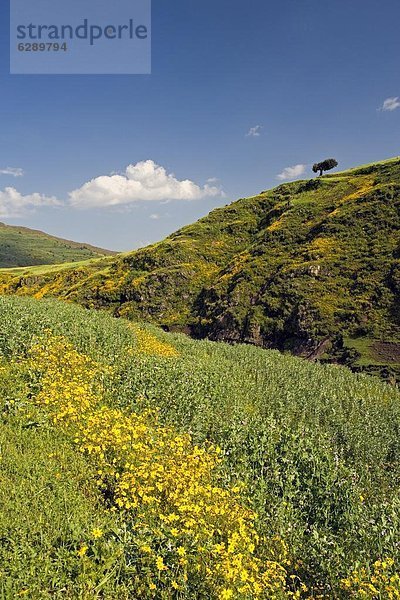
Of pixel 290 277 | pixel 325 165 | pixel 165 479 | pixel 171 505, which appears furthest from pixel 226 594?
pixel 325 165

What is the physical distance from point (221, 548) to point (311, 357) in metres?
49.2

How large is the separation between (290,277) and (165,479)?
60304 millimetres

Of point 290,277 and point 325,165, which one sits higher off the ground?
point 325,165

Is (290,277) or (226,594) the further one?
(290,277)

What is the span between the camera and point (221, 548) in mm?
6141

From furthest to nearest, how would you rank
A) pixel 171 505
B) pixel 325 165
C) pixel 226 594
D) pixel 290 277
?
pixel 325 165 → pixel 290 277 → pixel 171 505 → pixel 226 594

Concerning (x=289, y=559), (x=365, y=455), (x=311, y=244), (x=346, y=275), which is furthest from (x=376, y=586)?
(x=311, y=244)

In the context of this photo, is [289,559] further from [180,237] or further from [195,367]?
[180,237]

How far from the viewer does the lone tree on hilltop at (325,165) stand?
381ft

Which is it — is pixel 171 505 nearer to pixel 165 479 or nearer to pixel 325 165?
pixel 165 479

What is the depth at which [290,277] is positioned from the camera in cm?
6550

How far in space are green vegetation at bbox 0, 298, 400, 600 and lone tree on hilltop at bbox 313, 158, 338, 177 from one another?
4388 inches

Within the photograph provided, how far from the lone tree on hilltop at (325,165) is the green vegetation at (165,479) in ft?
366

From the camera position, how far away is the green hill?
174ft
